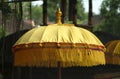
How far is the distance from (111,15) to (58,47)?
1563 centimetres

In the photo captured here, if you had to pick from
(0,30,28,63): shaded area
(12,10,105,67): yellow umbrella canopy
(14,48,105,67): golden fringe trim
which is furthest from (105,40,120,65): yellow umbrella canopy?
(14,48,105,67): golden fringe trim

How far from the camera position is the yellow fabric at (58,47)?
6473mm

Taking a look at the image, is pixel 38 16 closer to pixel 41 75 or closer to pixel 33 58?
pixel 41 75

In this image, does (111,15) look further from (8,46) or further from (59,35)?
(59,35)

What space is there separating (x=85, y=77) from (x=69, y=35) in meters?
5.77

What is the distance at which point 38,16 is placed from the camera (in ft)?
185

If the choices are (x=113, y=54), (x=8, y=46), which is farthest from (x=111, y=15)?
(x=113, y=54)

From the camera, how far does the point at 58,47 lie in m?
6.45

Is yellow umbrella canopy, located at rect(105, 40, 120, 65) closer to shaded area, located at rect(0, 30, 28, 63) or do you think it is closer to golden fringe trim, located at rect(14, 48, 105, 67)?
shaded area, located at rect(0, 30, 28, 63)

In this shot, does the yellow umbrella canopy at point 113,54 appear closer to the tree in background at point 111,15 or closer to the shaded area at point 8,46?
the shaded area at point 8,46

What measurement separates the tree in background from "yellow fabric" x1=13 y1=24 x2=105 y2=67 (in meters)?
13.9

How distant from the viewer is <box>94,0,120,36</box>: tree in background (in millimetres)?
21281

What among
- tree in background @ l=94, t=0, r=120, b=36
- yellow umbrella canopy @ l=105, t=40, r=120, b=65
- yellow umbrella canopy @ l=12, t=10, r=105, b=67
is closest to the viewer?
yellow umbrella canopy @ l=12, t=10, r=105, b=67

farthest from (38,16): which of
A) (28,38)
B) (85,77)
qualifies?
(28,38)
